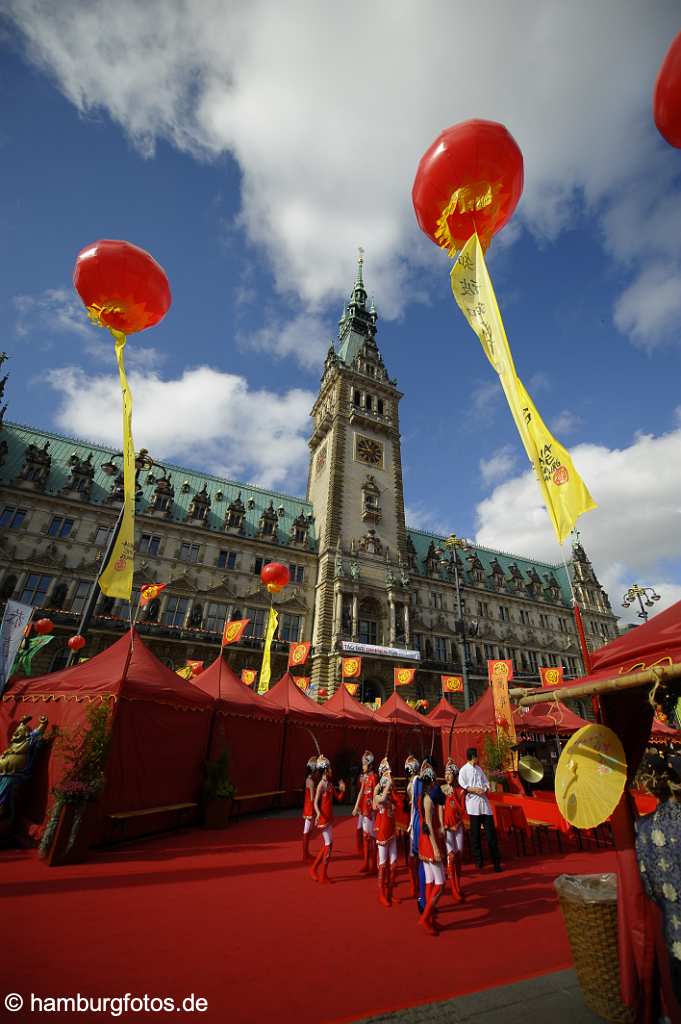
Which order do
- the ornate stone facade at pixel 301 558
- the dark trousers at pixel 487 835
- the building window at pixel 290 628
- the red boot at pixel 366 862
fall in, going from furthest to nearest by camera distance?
the building window at pixel 290 628, the ornate stone facade at pixel 301 558, the dark trousers at pixel 487 835, the red boot at pixel 366 862

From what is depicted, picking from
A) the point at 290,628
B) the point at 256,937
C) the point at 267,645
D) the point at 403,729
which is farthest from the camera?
the point at 290,628

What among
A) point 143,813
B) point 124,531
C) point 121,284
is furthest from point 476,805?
point 121,284

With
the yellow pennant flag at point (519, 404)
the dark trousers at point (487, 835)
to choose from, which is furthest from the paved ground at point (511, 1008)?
the dark trousers at point (487, 835)

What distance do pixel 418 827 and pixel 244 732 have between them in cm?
878

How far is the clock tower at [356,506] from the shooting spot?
33.2 m

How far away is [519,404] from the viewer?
5148 mm

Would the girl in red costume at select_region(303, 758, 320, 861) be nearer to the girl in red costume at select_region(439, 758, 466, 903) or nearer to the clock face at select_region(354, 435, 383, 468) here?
the girl in red costume at select_region(439, 758, 466, 903)

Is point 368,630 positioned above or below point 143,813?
above

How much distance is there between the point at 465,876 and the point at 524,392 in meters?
8.96

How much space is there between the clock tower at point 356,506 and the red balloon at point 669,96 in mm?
29963

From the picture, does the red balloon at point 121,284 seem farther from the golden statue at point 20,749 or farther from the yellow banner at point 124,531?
the golden statue at point 20,749

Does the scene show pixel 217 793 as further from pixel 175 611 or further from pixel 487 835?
pixel 175 611

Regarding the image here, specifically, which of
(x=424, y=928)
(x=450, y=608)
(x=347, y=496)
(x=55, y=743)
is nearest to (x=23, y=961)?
(x=424, y=928)

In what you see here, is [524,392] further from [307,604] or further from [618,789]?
[307,604]
